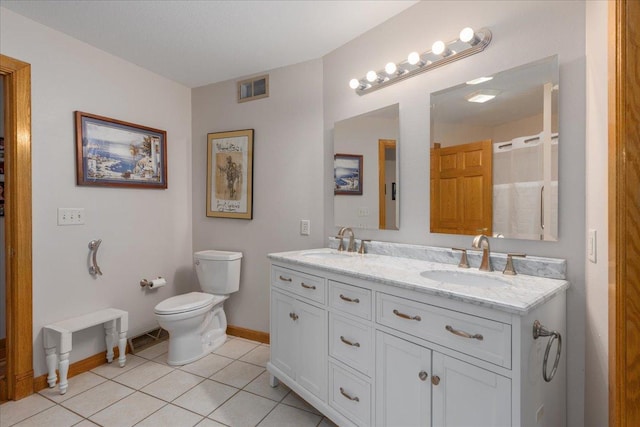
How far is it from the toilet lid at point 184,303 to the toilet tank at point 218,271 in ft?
0.36

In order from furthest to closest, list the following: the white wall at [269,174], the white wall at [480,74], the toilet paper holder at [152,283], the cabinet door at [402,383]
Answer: the toilet paper holder at [152,283]
the white wall at [269,174]
the white wall at [480,74]
the cabinet door at [402,383]

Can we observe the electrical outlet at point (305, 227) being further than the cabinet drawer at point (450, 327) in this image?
Yes

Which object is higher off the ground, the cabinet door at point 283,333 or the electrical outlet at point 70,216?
the electrical outlet at point 70,216

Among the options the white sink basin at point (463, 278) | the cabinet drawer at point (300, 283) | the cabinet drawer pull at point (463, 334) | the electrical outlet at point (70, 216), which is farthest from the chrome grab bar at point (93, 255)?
the cabinet drawer pull at point (463, 334)

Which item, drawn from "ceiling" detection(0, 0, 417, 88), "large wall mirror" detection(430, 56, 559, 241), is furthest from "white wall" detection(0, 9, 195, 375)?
"large wall mirror" detection(430, 56, 559, 241)

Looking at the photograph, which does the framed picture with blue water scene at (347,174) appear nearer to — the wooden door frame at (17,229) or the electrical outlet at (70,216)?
the electrical outlet at (70,216)

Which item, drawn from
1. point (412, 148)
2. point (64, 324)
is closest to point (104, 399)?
point (64, 324)

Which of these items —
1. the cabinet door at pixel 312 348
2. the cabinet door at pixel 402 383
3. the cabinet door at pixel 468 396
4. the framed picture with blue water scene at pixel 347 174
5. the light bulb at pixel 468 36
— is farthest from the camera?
the framed picture with blue water scene at pixel 347 174

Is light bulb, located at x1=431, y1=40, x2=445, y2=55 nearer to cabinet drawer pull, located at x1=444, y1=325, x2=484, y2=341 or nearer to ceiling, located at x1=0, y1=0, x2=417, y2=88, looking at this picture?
ceiling, located at x1=0, y1=0, x2=417, y2=88

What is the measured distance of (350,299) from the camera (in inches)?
59.2

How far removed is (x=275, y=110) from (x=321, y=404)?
2.17 m

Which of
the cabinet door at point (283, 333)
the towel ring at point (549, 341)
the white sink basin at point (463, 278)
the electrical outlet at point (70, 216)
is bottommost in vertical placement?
the cabinet door at point (283, 333)

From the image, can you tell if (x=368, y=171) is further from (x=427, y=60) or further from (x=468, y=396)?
(x=468, y=396)

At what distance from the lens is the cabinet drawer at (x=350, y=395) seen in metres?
1.43
